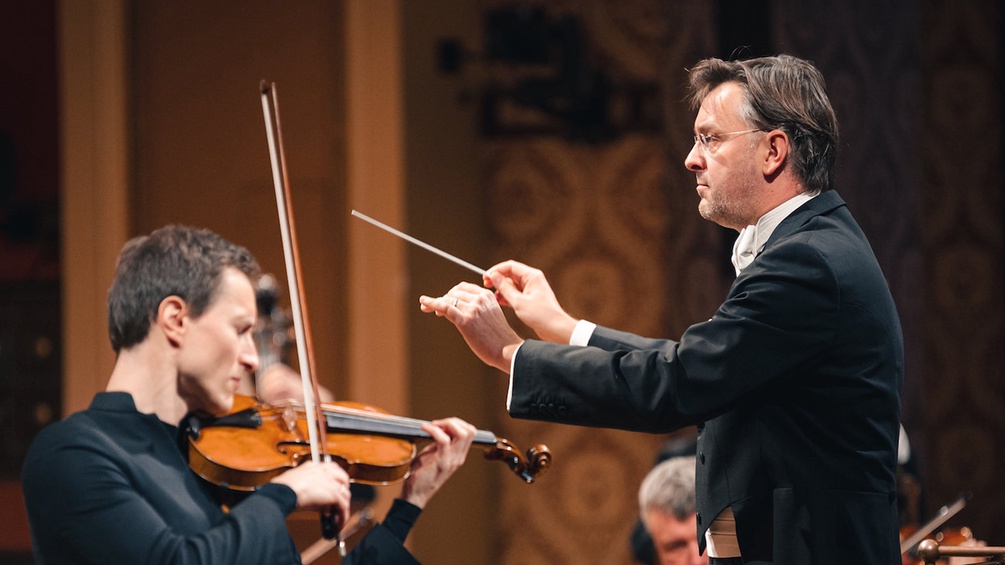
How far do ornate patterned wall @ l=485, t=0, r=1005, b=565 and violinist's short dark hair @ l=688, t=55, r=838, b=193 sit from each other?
2.24m

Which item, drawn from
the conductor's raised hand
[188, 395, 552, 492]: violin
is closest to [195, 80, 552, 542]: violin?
[188, 395, 552, 492]: violin

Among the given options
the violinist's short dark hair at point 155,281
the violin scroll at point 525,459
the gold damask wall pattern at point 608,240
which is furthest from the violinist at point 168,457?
the gold damask wall pattern at point 608,240

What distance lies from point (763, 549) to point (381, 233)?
8.36 feet

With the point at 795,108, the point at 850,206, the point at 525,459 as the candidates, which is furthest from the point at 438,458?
the point at 850,206

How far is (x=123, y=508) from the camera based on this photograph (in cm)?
151

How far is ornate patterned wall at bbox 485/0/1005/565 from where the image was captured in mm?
4180

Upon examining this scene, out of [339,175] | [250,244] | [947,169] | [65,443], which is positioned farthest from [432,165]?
[65,443]

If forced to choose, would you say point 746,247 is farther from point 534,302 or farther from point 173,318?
point 173,318

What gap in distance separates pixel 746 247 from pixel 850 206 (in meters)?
2.63

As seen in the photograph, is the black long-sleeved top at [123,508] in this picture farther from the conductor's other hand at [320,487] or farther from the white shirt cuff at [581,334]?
the white shirt cuff at [581,334]

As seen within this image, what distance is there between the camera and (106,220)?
418cm

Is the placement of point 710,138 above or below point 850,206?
above

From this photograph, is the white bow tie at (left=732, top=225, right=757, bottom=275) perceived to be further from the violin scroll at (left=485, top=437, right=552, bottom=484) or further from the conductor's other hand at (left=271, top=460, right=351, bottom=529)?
the conductor's other hand at (left=271, top=460, right=351, bottom=529)

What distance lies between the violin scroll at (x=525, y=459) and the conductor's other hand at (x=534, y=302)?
11.6 inches
